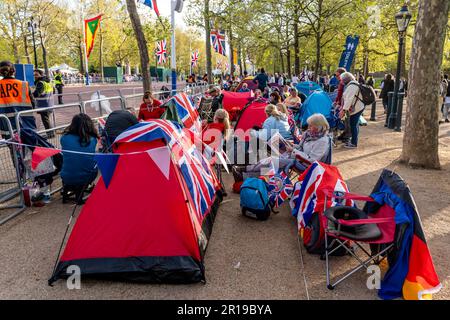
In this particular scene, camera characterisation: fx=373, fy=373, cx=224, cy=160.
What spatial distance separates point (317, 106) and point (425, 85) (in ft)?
10.1

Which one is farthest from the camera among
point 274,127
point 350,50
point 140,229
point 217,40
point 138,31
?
point 217,40

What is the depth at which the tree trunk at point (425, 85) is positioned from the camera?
722 centimetres

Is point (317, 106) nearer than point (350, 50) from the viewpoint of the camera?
Yes

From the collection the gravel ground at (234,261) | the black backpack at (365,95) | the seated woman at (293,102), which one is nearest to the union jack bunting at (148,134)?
the gravel ground at (234,261)

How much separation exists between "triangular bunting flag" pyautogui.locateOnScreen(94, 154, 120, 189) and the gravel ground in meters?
1.04

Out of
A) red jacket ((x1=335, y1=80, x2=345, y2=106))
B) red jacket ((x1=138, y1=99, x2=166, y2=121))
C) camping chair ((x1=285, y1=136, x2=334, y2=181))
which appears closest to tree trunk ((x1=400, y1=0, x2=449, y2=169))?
red jacket ((x1=335, y1=80, x2=345, y2=106))

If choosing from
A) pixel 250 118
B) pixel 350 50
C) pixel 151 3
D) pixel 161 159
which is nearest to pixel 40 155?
pixel 161 159

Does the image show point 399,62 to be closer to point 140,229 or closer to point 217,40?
point 140,229

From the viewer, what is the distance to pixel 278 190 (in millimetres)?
5383

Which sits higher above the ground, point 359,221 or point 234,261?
point 359,221

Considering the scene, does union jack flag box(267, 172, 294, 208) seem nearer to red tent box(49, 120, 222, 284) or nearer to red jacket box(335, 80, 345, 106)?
red tent box(49, 120, 222, 284)

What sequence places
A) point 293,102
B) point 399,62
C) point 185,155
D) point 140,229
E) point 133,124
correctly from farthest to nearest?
point 399,62
point 293,102
point 133,124
point 185,155
point 140,229

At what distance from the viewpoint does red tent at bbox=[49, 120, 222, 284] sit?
3.68 meters
